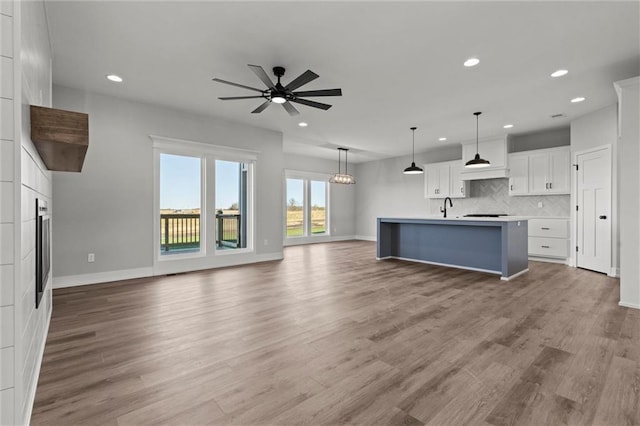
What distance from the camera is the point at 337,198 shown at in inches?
428

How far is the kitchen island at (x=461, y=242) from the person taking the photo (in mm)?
4930

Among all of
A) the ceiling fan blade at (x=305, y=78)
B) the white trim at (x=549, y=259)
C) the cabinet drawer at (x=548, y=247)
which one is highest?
the ceiling fan blade at (x=305, y=78)

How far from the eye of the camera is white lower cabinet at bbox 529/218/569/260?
607 centimetres

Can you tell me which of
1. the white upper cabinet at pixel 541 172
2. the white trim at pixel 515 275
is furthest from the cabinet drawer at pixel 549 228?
the white trim at pixel 515 275

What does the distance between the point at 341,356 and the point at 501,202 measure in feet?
22.6

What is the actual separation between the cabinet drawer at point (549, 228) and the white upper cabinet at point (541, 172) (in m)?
0.60

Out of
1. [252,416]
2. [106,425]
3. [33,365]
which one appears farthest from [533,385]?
[33,365]

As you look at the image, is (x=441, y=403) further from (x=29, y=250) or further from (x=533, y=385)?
(x=29, y=250)

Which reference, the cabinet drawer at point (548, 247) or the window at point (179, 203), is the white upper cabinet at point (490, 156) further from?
the window at point (179, 203)

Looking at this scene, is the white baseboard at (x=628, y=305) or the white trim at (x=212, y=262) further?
the white trim at (x=212, y=262)

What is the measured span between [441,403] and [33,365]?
2447mm

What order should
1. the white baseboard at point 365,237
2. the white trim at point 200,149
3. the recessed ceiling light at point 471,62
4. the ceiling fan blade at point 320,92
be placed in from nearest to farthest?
1. the ceiling fan blade at point 320,92
2. the recessed ceiling light at point 471,62
3. the white trim at point 200,149
4. the white baseboard at point 365,237

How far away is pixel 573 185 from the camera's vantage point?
5.78m

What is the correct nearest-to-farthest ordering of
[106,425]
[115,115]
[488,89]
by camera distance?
[106,425], [488,89], [115,115]
